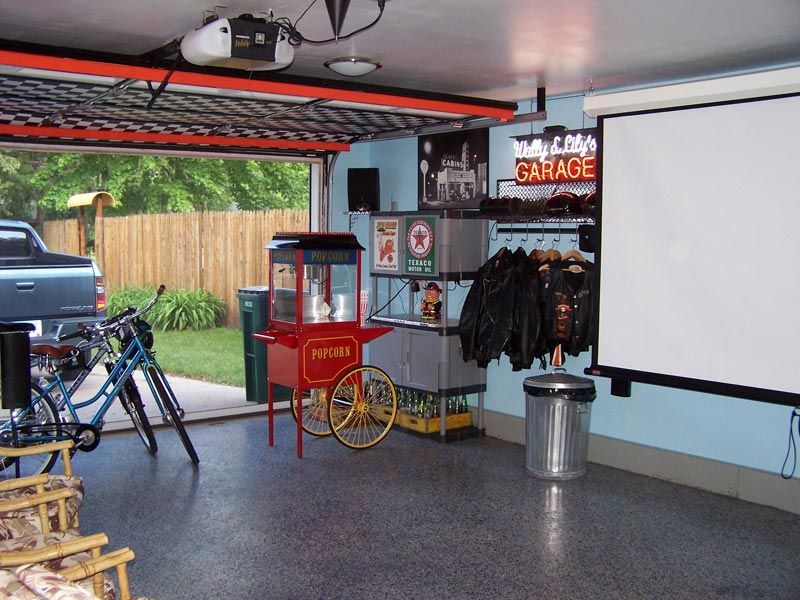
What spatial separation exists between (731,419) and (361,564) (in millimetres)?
2669

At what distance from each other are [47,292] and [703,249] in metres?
5.08

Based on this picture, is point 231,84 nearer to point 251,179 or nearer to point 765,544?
point 765,544

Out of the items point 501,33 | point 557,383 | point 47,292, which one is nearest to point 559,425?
point 557,383

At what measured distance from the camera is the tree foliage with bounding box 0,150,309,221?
35.3 feet

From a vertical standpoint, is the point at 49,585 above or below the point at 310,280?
below

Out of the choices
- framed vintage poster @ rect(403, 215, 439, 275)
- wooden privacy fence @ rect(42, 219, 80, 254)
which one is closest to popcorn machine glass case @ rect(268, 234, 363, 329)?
framed vintage poster @ rect(403, 215, 439, 275)

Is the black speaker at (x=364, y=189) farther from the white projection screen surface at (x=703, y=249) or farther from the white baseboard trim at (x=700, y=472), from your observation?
the white projection screen surface at (x=703, y=249)

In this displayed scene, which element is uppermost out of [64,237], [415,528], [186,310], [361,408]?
[64,237]

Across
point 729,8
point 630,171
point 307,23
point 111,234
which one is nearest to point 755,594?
point 630,171

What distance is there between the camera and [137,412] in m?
6.26

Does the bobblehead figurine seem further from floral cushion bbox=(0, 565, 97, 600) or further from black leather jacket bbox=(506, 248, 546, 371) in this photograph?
floral cushion bbox=(0, 565, 97, 600)

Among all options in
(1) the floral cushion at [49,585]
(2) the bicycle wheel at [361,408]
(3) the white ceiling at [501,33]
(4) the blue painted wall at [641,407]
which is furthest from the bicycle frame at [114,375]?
(1) the floral cushion at [49,585]

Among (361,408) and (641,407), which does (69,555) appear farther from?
(641,407)

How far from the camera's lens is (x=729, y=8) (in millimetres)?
3811
